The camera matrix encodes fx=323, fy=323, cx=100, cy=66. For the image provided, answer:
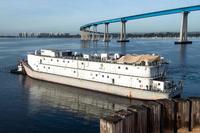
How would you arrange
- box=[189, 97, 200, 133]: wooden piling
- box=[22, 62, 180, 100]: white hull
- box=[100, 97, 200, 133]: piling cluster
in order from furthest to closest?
box=[22, 62, 180, 100]: white hull → box=[189, 97, 200, 133]: wooden piling → box=[100, 97, 200, 133]: piling cluster

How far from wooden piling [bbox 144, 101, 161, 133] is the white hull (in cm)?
1963

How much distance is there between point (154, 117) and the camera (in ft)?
80.7

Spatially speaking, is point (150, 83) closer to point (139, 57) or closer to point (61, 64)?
point (139, 57)

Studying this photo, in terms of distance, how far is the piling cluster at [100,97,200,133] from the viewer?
77.2 feet

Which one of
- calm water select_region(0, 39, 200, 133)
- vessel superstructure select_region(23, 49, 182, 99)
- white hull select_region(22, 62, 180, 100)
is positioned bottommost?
calm water select_region(0, 39, 200, 133)

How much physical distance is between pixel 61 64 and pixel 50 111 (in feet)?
60.9

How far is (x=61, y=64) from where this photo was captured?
5941 cm

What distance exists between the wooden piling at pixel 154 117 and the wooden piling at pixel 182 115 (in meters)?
1.69

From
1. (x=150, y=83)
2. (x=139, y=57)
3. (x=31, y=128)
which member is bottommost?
(x=31, y=128)

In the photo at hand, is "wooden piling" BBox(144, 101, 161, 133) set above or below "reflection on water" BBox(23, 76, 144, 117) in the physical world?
above

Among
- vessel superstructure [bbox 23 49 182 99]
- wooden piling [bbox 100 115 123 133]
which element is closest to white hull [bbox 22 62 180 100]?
vessel superstructure [bbox 23 49 182 99]

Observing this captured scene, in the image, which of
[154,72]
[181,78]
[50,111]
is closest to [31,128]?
[50,111]

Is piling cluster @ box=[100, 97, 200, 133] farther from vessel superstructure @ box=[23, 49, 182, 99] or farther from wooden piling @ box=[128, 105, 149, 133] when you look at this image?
vessel superstructure @ box=[23, 49, 182, 99]

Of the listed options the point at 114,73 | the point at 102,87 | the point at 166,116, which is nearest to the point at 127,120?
the point at 166,116
